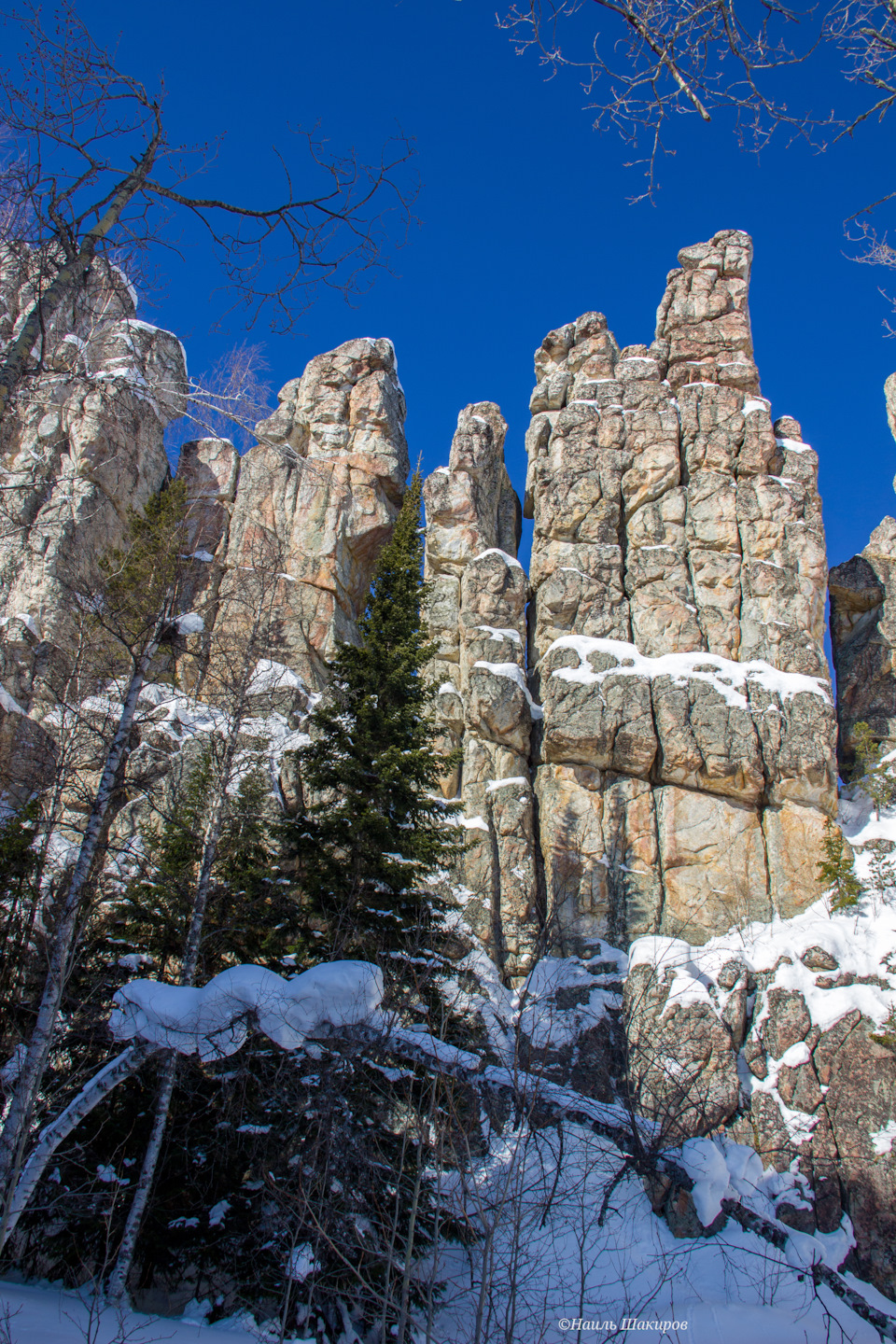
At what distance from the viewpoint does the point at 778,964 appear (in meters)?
21.1

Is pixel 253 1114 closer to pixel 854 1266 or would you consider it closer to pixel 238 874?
pixel 238 874

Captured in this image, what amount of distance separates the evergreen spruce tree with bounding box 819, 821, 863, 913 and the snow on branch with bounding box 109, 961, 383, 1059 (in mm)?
19641

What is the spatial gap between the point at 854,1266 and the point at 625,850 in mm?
11497

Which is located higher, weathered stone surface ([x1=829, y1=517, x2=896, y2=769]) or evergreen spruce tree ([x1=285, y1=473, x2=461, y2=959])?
weathered stone surface ([x1=829, y1=517, x2=896, y2=769])

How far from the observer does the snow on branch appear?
6.95 meters

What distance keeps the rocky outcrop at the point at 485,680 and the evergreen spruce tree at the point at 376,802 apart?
2.95 m

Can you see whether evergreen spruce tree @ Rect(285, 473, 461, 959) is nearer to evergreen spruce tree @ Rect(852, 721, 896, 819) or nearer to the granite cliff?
the granite cliff

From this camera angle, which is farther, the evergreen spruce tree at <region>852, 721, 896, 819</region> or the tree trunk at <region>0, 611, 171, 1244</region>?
the evergreen spruce tree at <region>852, 721, 896, 819</region>

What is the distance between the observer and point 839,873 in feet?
74.8

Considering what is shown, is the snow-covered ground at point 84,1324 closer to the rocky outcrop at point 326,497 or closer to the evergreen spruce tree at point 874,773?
the rocky outcrop at point 326,497

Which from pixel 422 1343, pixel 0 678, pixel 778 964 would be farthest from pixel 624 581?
pixel 422 1343

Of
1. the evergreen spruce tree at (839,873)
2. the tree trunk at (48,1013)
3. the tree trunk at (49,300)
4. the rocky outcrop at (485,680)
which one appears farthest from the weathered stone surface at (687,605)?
the tree trunk at (49,300)

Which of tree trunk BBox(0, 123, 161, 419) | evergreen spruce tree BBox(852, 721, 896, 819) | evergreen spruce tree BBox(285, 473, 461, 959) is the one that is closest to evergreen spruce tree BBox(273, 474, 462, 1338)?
evergreen spruce tree BBox(285, 473, 461, 959)

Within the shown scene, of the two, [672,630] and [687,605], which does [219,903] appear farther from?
[687,605]
